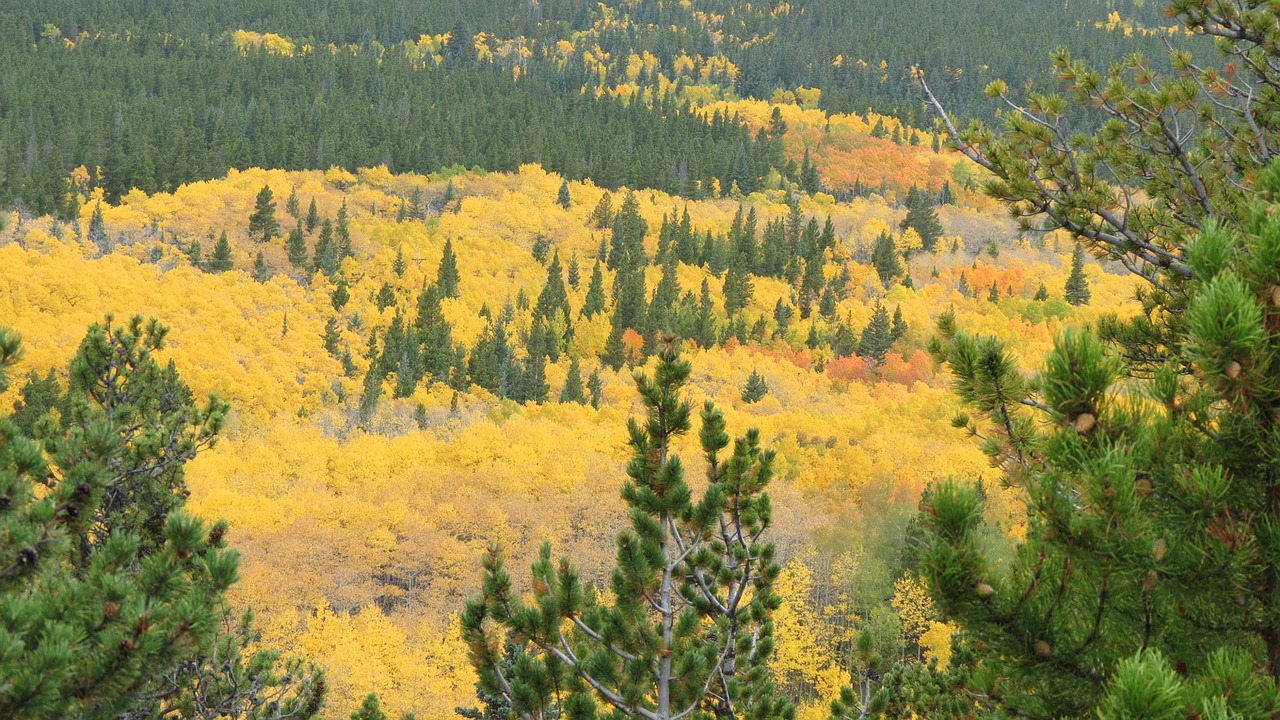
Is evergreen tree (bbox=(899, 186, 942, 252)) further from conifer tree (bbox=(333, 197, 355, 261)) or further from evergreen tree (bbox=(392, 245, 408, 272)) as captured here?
conifer tree (bbox=(333, 197, 355, 261))

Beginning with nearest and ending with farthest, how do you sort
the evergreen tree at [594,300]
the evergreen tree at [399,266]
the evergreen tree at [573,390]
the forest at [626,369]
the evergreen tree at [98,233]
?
the forest at [626,369] → the evergreen tree at [573,390] → the evergreen tree at [98,233] → the evergreen tree at [594,300] → the evergreen tree at [399,266]

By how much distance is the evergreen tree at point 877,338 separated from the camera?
8475 centimetres

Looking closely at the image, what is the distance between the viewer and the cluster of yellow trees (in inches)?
1604

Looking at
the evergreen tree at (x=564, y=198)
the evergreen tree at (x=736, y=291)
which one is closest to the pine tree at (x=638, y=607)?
the evergreen tree at (x=736, y=291)

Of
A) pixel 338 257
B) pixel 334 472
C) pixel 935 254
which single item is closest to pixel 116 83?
pixel 338 257

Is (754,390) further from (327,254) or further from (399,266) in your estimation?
(327,254)

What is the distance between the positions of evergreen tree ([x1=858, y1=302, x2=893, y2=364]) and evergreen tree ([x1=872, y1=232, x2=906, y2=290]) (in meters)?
14.4

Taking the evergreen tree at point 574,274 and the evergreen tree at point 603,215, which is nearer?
the evergreen tree at point 574,274

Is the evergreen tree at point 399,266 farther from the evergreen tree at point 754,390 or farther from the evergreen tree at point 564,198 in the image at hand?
the evergreen tree at point 754,390

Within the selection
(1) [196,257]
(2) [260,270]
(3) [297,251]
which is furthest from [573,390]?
(1) [196,257]

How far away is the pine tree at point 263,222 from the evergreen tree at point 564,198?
3213 cm

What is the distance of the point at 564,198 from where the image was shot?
10825 centimetres

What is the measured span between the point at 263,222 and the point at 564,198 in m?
33.9

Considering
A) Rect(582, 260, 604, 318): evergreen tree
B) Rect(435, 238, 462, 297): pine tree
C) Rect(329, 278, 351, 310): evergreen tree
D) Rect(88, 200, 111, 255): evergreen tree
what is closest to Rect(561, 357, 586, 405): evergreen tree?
Rect(582, 260, 604, 318): evergreen tree
